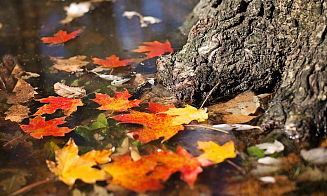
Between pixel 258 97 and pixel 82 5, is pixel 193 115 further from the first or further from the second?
pixel 82 5

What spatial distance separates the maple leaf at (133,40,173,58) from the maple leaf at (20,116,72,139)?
1.17 m

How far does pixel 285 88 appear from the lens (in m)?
1.85

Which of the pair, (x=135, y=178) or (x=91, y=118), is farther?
(x=91, y=118)

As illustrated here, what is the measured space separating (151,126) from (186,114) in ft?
0.79

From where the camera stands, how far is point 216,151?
1.60 metres

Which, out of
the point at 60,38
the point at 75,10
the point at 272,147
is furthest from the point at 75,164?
the point at 75,10

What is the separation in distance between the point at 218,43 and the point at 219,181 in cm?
103

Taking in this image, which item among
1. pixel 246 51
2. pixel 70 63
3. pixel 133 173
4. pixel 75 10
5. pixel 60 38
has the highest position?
pixel 75 10

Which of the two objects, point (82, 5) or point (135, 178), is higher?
point (82, 5)

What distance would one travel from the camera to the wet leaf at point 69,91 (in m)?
2.25

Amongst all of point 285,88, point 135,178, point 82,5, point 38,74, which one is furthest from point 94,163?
point 82,5

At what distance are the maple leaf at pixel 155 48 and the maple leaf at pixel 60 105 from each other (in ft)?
3.03

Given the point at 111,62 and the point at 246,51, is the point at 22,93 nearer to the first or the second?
the point at 111,62

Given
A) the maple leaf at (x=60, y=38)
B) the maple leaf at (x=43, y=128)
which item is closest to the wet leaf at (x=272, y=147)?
the maple leaf at (x=43, y=128)
